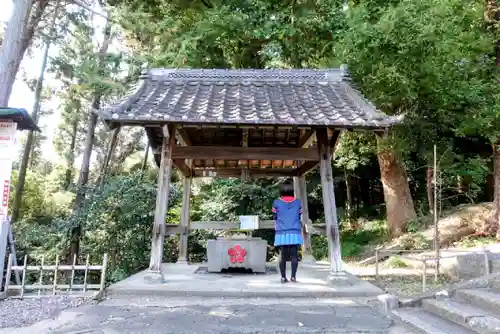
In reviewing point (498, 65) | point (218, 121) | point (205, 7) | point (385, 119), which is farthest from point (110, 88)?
point (498, 65)

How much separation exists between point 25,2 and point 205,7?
439cm

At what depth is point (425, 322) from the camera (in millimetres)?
4082

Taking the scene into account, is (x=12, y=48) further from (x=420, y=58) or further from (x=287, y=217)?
(x=420, y=58)

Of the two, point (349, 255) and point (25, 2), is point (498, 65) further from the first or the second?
point (25, 2)

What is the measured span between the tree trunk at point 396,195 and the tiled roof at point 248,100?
21.4 feet

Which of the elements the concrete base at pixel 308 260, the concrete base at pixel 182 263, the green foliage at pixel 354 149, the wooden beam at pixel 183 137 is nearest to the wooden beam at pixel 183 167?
the wooden beam at pixel 183 137

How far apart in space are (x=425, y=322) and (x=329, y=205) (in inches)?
89.6

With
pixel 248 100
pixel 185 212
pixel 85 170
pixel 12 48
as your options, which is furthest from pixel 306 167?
pixel 85 170

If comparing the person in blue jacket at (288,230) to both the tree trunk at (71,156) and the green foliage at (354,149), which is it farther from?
the tree trunk at (71,156)

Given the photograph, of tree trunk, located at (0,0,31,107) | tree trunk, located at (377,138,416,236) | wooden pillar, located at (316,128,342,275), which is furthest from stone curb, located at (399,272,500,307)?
tree trunk, located at (0,0,31,107)

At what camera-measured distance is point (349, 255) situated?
13453 mm

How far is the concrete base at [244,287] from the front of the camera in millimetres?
5332

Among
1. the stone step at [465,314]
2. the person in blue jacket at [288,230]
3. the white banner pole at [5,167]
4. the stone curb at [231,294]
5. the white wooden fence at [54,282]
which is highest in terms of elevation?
the white banner pole at [5,167]

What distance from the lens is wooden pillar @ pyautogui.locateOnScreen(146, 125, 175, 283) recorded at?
586 centimetres
